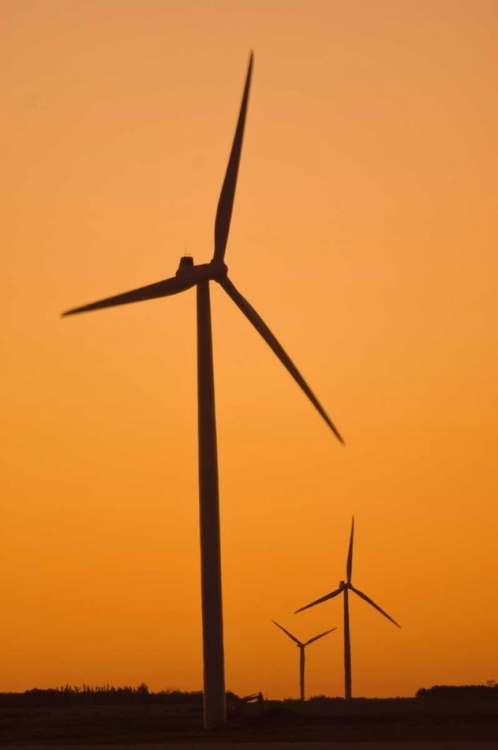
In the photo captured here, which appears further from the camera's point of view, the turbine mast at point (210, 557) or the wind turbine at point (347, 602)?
the wind turbine at point (347, 602)

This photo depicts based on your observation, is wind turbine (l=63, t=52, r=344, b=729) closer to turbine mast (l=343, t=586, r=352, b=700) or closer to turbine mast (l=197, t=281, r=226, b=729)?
turbine mast (l=197, t=281, r=226, b=729)

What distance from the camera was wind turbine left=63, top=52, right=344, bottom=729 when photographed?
66438 millimetres

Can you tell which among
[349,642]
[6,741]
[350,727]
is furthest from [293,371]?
[349,642]

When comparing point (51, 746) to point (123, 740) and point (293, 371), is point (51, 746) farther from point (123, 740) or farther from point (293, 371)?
point (293, 371)

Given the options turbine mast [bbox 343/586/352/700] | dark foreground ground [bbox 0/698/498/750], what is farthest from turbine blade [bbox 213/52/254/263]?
turbine mast [bbox 343/586/352/700]

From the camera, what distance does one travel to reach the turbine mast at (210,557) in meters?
66.3

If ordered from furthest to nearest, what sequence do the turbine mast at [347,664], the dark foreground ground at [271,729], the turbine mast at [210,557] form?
the turbine mast at [347,664], the turbine mast at [210,557], the dark foreground ground at [271,729]

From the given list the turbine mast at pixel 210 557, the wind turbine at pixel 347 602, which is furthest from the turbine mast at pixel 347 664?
the turbine mast at pixel 210 557

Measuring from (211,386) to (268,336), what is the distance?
4.70 meters

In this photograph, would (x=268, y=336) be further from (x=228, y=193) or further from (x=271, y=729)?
(x=271, y=729)

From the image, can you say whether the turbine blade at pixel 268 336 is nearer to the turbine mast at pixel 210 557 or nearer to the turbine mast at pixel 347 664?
the turbine mast at pixel 210 557

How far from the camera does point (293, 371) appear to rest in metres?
70.8

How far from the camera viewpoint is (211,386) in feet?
228

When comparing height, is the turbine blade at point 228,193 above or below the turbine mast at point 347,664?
above
